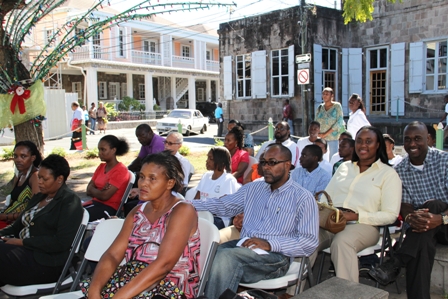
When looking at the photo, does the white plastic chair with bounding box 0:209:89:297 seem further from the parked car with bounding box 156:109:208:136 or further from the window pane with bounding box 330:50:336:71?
the parked car with bounding box 156:109:208:136

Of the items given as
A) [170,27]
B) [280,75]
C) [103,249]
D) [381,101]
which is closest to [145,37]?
[170,27]

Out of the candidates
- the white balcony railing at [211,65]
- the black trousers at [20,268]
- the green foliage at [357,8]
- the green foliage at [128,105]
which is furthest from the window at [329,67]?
the white balcony railing at [211,65]

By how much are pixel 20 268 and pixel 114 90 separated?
31.5 metres

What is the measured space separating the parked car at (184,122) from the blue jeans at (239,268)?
61.0 feet

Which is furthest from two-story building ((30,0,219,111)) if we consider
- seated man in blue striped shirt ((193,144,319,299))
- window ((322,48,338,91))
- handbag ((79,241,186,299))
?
handbag ((79,241,186,299))

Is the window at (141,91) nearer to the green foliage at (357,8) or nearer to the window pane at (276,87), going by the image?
the window pane at (276,87)

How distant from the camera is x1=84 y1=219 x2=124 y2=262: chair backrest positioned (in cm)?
332

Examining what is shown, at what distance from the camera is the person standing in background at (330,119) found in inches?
319

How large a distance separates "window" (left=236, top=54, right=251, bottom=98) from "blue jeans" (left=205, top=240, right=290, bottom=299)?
659 inches

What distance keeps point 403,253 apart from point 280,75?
15.2 m

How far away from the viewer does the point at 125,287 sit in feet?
8.35

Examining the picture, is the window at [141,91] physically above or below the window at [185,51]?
below

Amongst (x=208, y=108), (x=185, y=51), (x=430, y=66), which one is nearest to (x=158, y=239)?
(x=430, y=66)

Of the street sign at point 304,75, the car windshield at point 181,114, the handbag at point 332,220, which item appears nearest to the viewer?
the handbag at point 332,220
